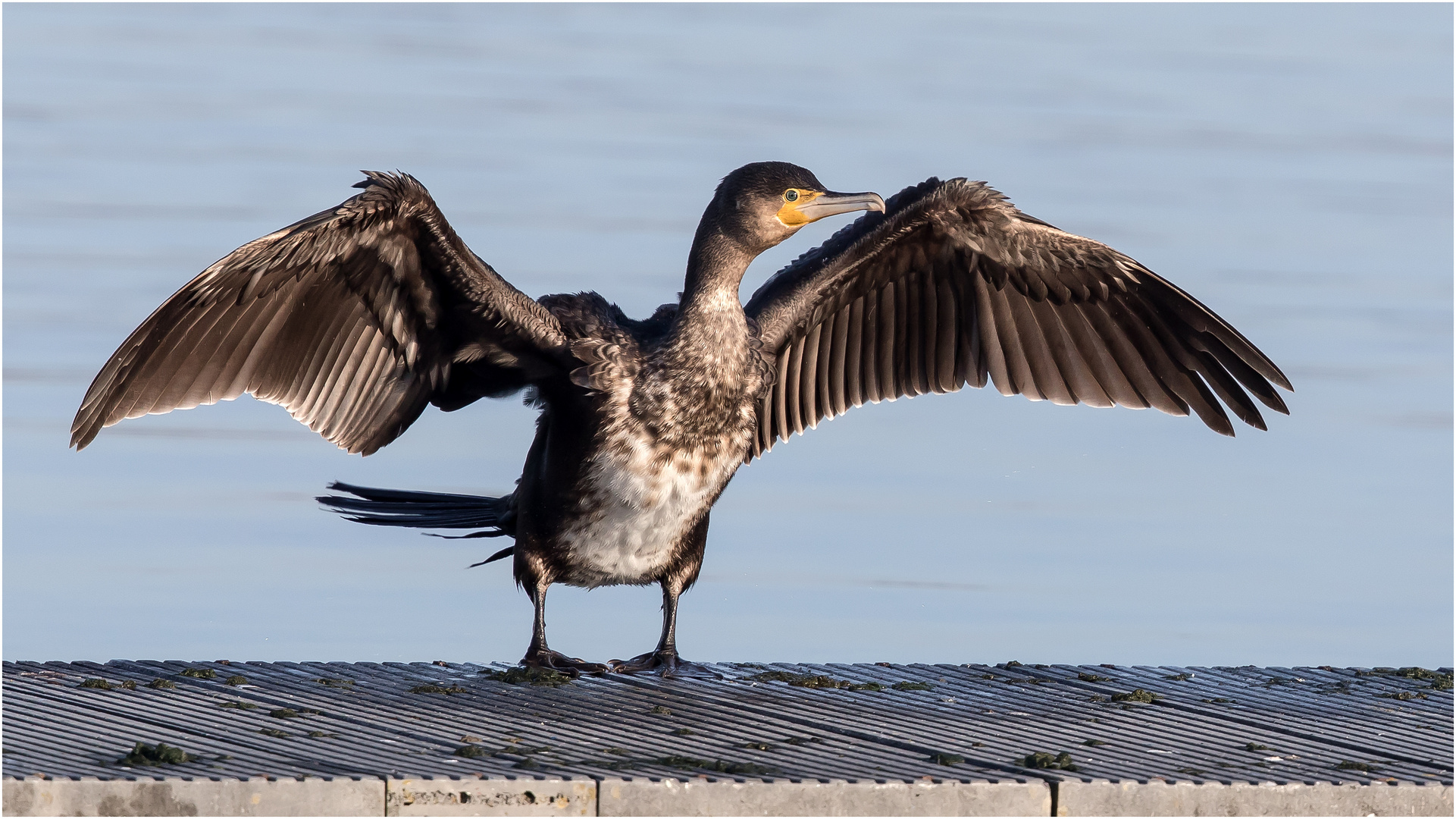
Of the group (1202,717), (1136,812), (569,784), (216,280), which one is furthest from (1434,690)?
(216,280)

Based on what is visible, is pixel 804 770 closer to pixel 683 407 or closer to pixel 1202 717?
pixel 1202 717

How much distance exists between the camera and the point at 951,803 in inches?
158

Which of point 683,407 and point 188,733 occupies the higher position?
point 683,407

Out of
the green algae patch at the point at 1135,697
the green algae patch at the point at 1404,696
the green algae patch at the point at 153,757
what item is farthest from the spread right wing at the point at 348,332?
the green algae patch at the point at 1404,696

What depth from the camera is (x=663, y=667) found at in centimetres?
570

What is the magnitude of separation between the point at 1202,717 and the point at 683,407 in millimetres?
1804

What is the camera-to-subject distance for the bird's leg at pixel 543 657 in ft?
18.2

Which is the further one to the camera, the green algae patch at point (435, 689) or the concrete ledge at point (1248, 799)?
the green algae patch at point (435, 689)

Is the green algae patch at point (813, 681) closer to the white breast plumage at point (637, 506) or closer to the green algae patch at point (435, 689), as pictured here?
the white breast plumage at point (637, 506)

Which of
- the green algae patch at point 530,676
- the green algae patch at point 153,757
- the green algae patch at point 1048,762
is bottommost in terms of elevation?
the green algae patch at point 153,757

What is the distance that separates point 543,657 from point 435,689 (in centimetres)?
69

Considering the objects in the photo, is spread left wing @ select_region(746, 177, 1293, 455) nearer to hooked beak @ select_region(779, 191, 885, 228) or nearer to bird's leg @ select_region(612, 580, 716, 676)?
hooked beak @ select_region(779, 191, 885, 228)

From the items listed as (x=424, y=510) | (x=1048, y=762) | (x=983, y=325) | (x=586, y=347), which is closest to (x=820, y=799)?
(x=1048, y=762)

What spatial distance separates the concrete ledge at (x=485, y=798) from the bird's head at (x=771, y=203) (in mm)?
2516
